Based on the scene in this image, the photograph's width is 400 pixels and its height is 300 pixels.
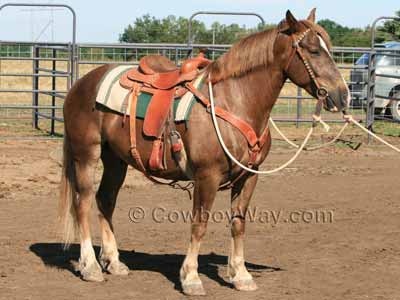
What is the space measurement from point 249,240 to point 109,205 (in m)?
1.48

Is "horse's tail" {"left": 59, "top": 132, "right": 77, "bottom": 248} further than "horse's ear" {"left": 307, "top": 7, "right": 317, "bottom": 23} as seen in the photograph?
Yes

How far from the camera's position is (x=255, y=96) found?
5215 mm

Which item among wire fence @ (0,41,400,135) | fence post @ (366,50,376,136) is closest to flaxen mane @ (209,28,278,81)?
wire fence @ (0,41,400,135)

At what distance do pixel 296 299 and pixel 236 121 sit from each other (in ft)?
4.12

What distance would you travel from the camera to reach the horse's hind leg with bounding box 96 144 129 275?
5867 millimetres

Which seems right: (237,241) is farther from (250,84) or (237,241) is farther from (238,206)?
(250,84)

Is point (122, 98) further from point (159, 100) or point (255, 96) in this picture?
point (255, 96)

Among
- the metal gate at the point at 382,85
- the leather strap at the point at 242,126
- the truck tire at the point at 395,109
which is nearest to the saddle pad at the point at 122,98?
the leather strap at the point at 242,126

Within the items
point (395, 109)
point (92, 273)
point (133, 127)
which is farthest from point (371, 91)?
point (92, 273)

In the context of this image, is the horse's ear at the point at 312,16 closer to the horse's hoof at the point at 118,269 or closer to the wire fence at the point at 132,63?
the horse's hoof at the point at 118,269

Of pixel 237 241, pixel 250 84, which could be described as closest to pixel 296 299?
pixel 237 241

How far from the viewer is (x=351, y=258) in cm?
629

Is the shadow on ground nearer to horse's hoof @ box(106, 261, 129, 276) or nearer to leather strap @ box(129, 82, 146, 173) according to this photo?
horse's hoof @ box(106, 261, 129, 276)

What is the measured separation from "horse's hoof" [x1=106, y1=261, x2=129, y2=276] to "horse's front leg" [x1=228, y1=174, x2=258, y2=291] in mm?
838
